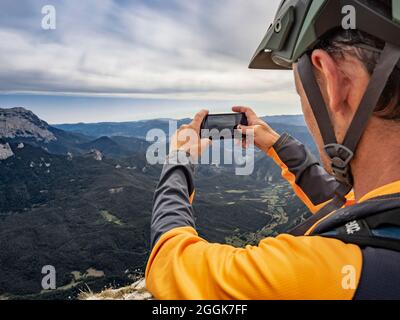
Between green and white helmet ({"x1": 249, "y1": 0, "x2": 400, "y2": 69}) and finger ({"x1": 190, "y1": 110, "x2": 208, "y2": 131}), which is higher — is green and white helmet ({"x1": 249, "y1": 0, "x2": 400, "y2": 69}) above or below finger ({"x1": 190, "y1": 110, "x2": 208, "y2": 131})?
above

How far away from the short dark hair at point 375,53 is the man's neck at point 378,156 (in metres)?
0.08

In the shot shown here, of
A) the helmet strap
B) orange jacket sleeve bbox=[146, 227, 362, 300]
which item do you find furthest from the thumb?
orange jacket sleeve bbox=[146, 227, 362, 300]

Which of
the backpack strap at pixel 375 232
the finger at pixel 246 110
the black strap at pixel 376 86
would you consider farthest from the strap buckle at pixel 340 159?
the finger at pixel 246 110

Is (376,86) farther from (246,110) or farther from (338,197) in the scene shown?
(246,110)

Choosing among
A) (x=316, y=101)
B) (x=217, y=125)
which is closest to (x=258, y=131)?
(x=217, y=125)

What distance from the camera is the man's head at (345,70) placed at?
199cm

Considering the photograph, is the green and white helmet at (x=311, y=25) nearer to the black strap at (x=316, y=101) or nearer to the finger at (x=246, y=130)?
the black strap at (x=316, y=101)

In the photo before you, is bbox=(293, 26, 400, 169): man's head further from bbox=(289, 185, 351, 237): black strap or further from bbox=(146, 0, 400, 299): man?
bbox=(289, 185, 351, 237): black strap

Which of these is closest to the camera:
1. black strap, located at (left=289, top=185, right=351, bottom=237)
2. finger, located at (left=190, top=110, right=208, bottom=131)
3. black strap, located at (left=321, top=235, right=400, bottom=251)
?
black strap, located at (left=321, top=235, right=400, bottom=251)

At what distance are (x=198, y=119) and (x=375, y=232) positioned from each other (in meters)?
2.18

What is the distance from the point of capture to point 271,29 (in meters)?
2.89

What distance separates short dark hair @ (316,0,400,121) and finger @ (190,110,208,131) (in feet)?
5.41

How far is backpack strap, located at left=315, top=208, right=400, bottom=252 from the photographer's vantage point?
5.50 feet

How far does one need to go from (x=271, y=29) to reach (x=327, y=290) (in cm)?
208
